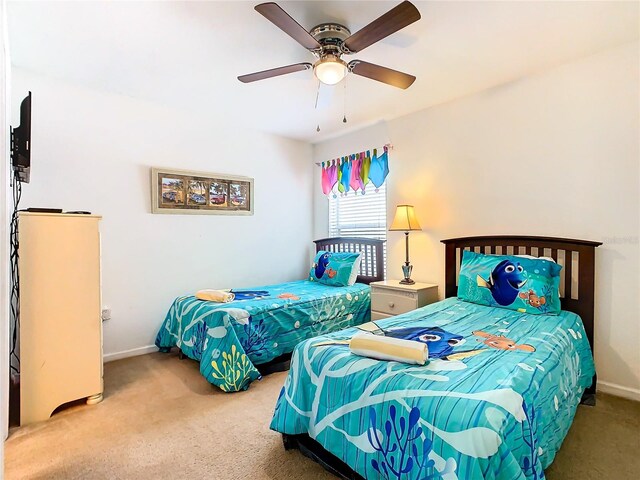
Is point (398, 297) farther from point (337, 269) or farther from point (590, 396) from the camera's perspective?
point (590, 396)

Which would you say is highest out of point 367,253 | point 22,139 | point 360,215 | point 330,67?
point 330,67

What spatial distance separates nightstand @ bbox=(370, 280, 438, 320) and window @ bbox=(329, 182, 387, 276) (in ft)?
2.21

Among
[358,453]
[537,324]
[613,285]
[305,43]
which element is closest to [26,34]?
[305,43]

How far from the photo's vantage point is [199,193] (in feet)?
12.3

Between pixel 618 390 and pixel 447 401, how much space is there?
2.08m

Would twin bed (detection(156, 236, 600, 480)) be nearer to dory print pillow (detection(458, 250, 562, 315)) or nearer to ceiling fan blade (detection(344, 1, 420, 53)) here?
dory print pillow (detection(458, 250, 562, 315))

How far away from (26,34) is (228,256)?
8.09ft

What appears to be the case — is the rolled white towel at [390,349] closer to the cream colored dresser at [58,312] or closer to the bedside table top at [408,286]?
the bedside table top at [408,286]

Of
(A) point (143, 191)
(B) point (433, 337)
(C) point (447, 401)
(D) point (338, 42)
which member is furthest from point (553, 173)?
(A) point (143, 191)

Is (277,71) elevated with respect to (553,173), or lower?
elevated

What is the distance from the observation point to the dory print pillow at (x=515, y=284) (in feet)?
7.82

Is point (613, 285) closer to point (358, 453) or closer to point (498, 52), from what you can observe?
point (498, 52)

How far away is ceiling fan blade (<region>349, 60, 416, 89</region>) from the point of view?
2.15 m

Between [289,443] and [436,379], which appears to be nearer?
[436,379]
